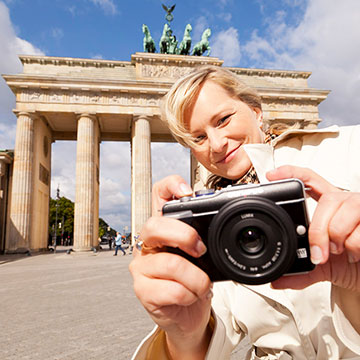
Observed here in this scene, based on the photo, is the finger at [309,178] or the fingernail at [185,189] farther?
the fingernail at [185,189]

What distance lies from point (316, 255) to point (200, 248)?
1.40 feet

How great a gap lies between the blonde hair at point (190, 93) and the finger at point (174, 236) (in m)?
0.87

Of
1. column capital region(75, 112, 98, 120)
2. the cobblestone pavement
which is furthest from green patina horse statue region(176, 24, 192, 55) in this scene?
the cobblestone pavement

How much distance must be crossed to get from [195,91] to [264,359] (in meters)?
1.59

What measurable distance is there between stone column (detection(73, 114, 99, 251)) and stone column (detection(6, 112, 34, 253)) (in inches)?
158

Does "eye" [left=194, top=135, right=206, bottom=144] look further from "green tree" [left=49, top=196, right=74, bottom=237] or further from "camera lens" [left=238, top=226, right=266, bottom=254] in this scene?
"green tree" [left=49, top=196, right=74, bottom=237]

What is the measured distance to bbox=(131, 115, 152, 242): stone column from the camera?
29406 mm

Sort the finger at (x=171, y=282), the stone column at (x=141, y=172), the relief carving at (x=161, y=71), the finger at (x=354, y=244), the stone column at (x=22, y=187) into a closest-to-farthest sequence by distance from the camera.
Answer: the finger at (x=354, y=244)
the finger at (x=171, y=282)
the stone column at (x=22, y=187)
the stone column at (x=141, y=172)
the relief carving at (x=161, y=71)

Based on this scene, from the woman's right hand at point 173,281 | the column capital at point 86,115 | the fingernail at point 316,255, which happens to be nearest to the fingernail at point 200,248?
the woman's right hand at point 173,281

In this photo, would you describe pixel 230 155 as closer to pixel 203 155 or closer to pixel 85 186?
pixel 203 155

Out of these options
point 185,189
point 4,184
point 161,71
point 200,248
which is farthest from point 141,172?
point 200,248

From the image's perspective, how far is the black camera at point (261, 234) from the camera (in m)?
1.15

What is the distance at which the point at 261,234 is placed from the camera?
3.85 feet

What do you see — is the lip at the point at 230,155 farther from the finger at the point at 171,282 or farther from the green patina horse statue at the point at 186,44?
the green patina horse statue at the point at 186,44
